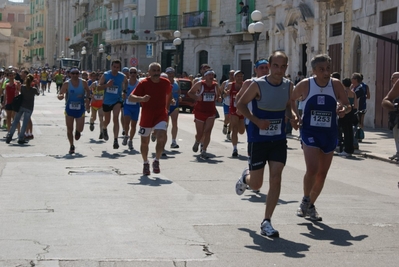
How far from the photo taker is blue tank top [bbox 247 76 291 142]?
827cm

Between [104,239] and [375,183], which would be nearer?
[104,239]

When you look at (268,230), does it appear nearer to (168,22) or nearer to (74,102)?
(74,102)

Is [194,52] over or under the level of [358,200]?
over

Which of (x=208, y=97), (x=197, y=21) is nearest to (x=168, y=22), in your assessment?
(x=197, y=21)

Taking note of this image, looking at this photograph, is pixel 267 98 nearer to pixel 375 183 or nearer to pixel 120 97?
pixel 375 183

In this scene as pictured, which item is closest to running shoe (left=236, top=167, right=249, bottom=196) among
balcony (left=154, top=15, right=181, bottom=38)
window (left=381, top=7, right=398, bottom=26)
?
window (left=381, top=7, right=398, bottom=26)

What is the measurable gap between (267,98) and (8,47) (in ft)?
495

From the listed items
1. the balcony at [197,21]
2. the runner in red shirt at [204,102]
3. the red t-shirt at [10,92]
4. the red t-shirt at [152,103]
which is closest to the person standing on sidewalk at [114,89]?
the runner in red shirt at [204,102]

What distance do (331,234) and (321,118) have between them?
1.31 m

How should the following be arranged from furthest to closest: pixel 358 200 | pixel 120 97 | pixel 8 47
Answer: pixel 8 47 < pixel 120 97 < pixel 358 200

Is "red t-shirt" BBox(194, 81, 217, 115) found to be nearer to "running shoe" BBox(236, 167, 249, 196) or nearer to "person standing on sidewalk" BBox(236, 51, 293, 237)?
"running shoe" BBox(236, 167, 249, 196)

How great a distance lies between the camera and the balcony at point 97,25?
256 feet

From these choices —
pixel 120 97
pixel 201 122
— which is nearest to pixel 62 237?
pixel 201 122

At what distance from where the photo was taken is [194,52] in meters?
52.6
